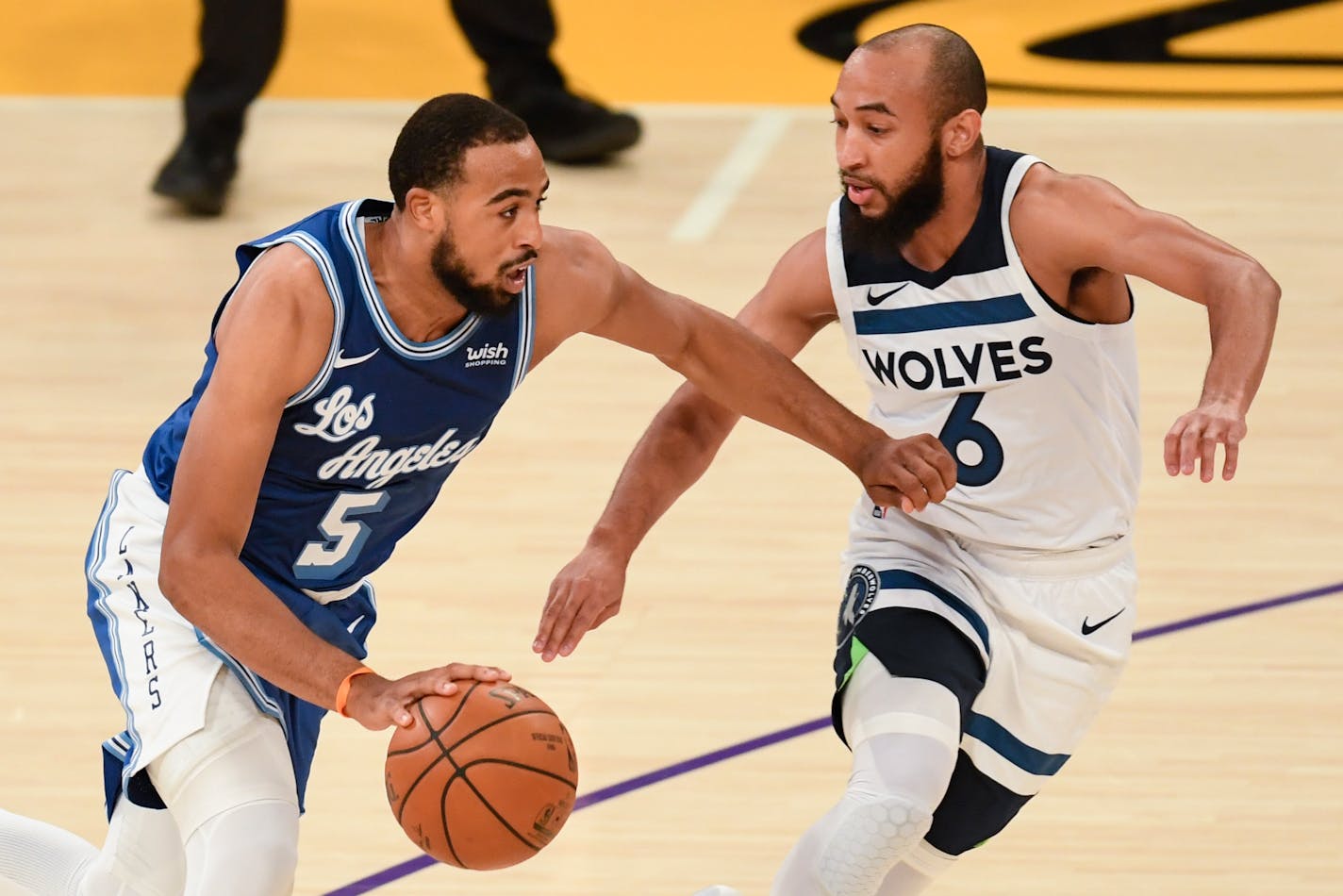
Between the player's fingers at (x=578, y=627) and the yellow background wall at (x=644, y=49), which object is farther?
the yellow background wall at (x=644, y=49)

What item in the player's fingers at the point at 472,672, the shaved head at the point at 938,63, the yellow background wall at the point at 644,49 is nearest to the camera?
the player's fingers at the point at 472,672

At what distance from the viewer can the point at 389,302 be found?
400 centimetres

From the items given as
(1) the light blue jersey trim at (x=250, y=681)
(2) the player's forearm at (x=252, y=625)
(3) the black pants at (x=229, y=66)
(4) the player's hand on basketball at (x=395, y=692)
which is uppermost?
(2) the player's forearm at (x=252, y=625)

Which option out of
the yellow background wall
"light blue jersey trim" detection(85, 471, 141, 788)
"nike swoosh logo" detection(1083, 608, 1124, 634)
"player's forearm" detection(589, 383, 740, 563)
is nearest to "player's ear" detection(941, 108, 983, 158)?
"player's forearm" detection(589, 383, 740, 563)

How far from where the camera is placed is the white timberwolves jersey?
171 inches

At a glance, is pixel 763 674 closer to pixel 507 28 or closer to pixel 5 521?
pixel 5 521

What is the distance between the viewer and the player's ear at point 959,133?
14.1ft

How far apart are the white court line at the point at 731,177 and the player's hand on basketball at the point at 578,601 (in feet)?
18.9

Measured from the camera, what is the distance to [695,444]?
463 cm

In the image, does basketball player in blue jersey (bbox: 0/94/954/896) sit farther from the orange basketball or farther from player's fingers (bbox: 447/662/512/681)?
the orange basketball

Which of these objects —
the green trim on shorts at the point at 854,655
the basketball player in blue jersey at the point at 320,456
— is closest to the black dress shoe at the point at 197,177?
the basketball player in blue jersey at the point at 320,456

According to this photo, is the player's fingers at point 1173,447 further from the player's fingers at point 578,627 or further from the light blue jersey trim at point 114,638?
the light blue jersey trim at point 114,638

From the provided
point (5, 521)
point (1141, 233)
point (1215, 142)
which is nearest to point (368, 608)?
point (1141, 233)

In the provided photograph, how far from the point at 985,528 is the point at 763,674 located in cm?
189
